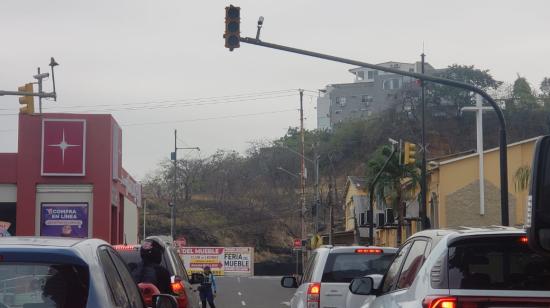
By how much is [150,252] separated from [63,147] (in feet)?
87.8

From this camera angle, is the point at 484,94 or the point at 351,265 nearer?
the point at 351,265

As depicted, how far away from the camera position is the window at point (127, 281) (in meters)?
6.76

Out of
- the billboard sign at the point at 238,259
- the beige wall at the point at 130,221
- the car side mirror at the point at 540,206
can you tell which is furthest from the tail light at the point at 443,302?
the billboard sign at the point at 238,259

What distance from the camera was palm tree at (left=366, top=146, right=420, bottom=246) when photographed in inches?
1646

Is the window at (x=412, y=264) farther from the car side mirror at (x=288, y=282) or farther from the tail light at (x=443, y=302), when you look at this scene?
the car side mirror at (x=288, y=282)

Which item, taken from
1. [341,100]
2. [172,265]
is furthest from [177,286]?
[341,100]

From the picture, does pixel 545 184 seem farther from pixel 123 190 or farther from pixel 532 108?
pixel 532 108

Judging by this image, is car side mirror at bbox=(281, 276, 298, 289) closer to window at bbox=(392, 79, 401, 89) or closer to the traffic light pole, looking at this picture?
the traffic light pole

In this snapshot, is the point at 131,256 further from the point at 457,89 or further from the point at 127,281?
the point at 457,89

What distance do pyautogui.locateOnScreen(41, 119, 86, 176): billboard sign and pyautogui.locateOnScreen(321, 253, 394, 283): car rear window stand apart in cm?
2584

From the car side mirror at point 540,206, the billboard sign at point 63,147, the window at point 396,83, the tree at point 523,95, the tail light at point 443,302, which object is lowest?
the tail light at point 443,302

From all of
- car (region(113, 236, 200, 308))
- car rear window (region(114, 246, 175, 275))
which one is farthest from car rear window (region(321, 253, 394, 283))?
car rear window (region(114, 246, 175, 275))

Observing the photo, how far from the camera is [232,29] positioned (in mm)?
18641

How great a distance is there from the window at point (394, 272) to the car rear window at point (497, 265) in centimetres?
142
